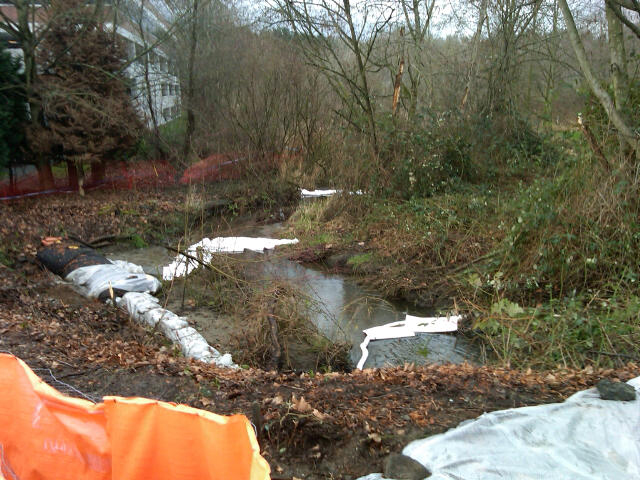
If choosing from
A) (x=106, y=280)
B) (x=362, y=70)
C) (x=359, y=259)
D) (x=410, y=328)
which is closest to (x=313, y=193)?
(x=362, y=70)

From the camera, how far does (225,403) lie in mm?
4102

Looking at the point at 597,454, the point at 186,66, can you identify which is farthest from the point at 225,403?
the point at 186,66

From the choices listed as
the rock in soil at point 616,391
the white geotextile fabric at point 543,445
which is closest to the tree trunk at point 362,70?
the rock in soil at point 616,391

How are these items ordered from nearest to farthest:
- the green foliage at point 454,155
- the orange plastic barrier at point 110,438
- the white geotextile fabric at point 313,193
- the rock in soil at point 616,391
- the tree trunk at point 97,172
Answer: the orange plastic barrier at point 110,438, the rock in soil at point 616,391, the green foliage at point 454,155, the tree trunk at point 97,172, the white geotextile fabric at point 313,193

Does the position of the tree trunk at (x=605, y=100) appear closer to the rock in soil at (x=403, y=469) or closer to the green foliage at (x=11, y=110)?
the rock in soil at (x=403, y=469)

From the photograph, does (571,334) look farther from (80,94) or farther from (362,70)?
(80,94)

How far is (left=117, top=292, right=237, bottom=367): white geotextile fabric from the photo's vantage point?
233 inches

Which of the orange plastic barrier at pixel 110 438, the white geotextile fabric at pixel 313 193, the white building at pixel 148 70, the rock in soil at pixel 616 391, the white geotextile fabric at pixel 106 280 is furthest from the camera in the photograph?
the white building at pixel 148 70

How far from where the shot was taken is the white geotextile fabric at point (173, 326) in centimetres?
591

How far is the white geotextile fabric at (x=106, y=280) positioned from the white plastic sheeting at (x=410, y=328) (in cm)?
330

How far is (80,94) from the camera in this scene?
12.2m

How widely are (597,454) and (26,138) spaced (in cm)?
1314

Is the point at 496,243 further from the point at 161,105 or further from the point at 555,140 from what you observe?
the point at 161,105

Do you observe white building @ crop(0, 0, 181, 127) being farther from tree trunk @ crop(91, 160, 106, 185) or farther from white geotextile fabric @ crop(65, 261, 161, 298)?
white geotextile fabric @ crop(65, 261, 161, 298)
